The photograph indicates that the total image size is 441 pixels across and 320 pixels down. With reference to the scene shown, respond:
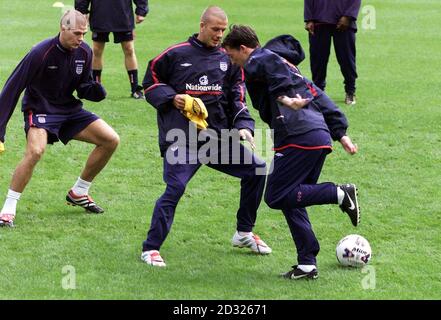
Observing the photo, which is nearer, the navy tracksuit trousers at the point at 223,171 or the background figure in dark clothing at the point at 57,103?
the navy tracksuit trousers at the point at 223,171

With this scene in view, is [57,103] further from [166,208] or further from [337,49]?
[337,49]

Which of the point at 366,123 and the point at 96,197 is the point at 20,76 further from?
the point at 366,123

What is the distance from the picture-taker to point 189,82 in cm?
826

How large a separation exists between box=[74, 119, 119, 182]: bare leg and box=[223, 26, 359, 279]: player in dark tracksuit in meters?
2.15

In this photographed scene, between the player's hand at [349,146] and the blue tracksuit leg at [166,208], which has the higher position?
the player's hand at [349,146]

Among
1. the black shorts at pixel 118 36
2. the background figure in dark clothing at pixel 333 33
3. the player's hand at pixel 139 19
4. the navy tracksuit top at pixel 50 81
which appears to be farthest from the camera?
the player's hand at pixel 139 19

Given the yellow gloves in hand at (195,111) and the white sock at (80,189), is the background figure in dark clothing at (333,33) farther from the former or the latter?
the yellow gloves in hand at (195,111)

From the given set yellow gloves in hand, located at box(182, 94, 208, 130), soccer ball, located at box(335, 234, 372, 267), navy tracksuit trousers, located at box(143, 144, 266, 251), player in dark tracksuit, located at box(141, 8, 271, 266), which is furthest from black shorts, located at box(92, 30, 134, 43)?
soccer ball, located at box(335, 234, 372, 267)

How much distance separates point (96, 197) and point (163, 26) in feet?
36.6

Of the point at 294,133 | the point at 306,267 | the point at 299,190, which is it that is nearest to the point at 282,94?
the point at 294,133

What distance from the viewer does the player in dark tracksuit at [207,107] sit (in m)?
8.10

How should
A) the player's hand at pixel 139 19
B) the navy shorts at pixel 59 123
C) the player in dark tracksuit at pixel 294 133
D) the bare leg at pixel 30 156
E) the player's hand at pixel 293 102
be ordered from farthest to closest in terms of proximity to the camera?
1. the player's hand at pixel 139 19
2. the navy shorts at pixel 59 123
3. the bare leg at pixel 30 156
4. the player in dark tracksuit at pixel 294 133
5. the player's hand at pixel 293 102

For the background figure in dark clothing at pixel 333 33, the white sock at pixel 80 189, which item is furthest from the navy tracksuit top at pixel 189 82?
the background figure in dark clothing at pixel 333 33

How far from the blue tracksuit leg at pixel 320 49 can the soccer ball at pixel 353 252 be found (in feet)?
21.2
